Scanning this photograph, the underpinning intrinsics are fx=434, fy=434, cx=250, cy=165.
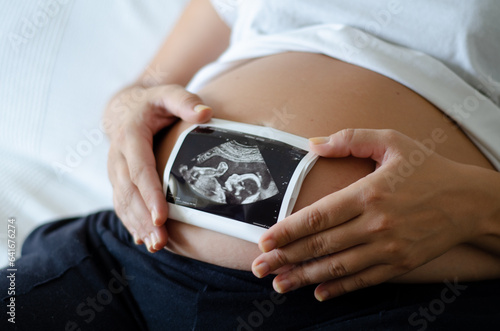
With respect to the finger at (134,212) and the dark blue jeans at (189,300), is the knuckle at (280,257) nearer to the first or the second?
the dark blue jeans at (189,300)

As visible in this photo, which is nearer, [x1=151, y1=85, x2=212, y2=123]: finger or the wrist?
the wrist

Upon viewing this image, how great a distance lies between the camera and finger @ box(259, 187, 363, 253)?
1.97 ft

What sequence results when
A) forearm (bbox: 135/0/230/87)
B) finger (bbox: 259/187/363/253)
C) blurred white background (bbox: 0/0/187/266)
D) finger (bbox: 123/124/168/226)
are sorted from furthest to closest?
blurred white background (bbox: 0/0/187/266)
forearm (bbox: 135/0/230/87)
finger (bbox: 123/124/168/226)
finger (bbox: 259/187/363/253)

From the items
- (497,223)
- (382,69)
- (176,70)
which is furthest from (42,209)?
(497,223)

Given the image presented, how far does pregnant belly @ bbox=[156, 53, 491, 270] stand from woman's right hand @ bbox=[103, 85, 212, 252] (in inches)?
1.4

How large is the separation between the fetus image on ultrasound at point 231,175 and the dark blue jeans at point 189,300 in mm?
131

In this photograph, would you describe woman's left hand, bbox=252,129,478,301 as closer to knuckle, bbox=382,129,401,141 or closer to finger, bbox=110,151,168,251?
knuckle, bbox=382,129,401,141

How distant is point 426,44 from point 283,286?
54 centimetres

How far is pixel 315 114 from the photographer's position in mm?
750

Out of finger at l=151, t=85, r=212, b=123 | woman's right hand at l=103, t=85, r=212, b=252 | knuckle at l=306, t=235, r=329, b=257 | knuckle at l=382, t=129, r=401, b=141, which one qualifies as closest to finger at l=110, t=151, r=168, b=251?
woman's right hand at l=103, t=85, r=212, b=252

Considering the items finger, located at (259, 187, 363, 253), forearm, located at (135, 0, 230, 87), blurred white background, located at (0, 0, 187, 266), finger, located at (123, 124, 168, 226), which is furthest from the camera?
blurred white background, located at (0, 0, 187, 266)

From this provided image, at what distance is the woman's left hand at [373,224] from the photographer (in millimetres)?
606

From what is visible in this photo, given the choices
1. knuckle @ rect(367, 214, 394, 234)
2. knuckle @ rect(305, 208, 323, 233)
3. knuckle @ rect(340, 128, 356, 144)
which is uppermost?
knuckle @ rect(340, 128, 356, 144)

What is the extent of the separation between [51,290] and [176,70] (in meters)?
0.59
